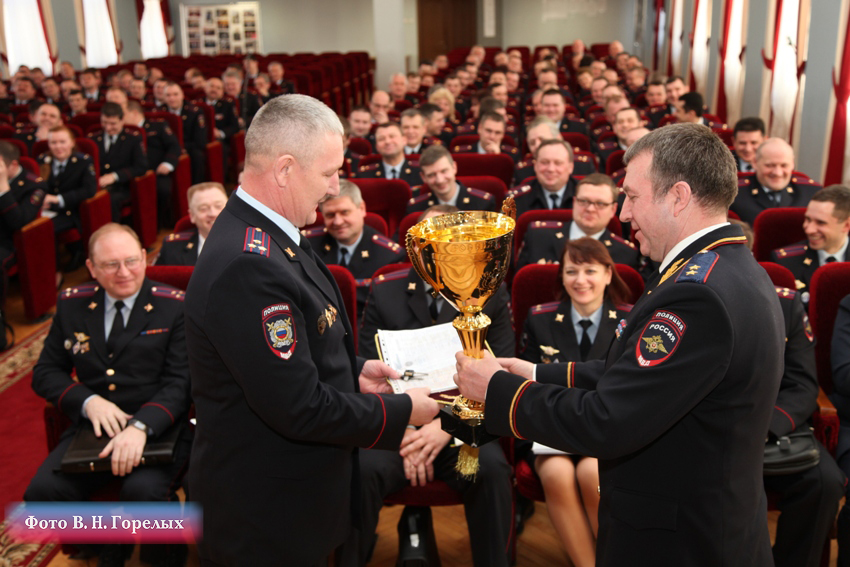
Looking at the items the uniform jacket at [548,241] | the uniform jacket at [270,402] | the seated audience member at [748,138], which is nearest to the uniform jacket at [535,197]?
the uniform jacket at [548,241]

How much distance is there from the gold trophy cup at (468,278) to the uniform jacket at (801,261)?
6.80 feet

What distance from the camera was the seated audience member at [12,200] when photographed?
14.9 feet

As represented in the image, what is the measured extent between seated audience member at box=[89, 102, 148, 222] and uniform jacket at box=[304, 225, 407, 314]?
125 inches

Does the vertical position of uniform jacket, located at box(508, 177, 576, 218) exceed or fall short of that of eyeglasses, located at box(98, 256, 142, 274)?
it falls short

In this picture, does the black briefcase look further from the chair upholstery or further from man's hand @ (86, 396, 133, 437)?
the chair upholstery

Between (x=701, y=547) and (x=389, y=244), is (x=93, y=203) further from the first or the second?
(x=701, y=547)

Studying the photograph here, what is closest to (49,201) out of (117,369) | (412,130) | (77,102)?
(412,130)

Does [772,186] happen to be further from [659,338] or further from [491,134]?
[659,338]

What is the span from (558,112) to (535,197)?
3.09 metres

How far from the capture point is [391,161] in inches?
214

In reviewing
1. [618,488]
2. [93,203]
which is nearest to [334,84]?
[93,203]

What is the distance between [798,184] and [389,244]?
8.27 feet

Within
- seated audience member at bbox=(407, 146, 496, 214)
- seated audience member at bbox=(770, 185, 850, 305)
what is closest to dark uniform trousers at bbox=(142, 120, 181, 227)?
seated audience member at bbox=(407, 146, 496, 214)

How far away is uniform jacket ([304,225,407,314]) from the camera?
11.6 ft
